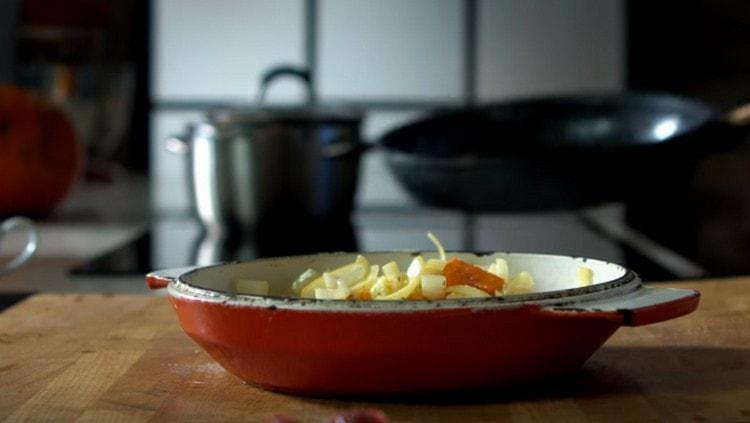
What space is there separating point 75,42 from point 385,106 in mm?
1201

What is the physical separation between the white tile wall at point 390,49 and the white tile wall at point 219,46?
67 millimetres

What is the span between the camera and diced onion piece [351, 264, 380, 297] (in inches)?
28.4

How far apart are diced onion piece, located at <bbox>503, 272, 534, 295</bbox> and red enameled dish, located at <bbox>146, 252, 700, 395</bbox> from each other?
0.22 feet

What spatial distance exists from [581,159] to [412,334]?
2.69ft

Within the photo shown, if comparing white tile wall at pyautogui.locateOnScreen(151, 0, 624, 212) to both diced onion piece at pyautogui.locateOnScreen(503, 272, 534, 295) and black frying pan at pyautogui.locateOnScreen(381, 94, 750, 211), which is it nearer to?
black frying pan at pyautogui.locateOnScreen(381, 94, 750, 211)

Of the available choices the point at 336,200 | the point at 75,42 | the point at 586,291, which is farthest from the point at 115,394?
the point at 75,42

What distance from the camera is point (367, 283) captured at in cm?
73

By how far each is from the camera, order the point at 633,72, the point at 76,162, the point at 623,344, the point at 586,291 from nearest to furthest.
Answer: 1. the point at 586,291
2. the point at 623,344
3. the point at 76,162
4. the point at 633,72

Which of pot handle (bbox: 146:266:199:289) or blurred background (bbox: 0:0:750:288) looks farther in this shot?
blurred background (bbox: 0:0:750:288)

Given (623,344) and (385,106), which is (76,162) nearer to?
(385,106)

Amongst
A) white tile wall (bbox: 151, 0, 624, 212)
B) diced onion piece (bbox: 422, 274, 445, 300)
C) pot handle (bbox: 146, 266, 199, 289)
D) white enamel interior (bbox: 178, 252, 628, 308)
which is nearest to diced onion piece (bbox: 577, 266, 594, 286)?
white enamel interior (bbox: 178, 252, 628, 308)

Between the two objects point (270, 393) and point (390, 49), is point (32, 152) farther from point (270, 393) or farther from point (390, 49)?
point (270, 393)

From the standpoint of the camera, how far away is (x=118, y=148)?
3717 mm

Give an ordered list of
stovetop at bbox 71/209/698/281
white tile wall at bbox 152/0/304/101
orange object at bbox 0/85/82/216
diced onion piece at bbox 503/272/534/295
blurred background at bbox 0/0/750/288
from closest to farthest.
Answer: diced onion piece at bbox 503/272/534/295, stovetop at bbox 71/209/698/281, orange object at bbox 0/85/82/216, blurred background at bbox 0/0/750/288, white tile wall at bbox 152/0/304/101
